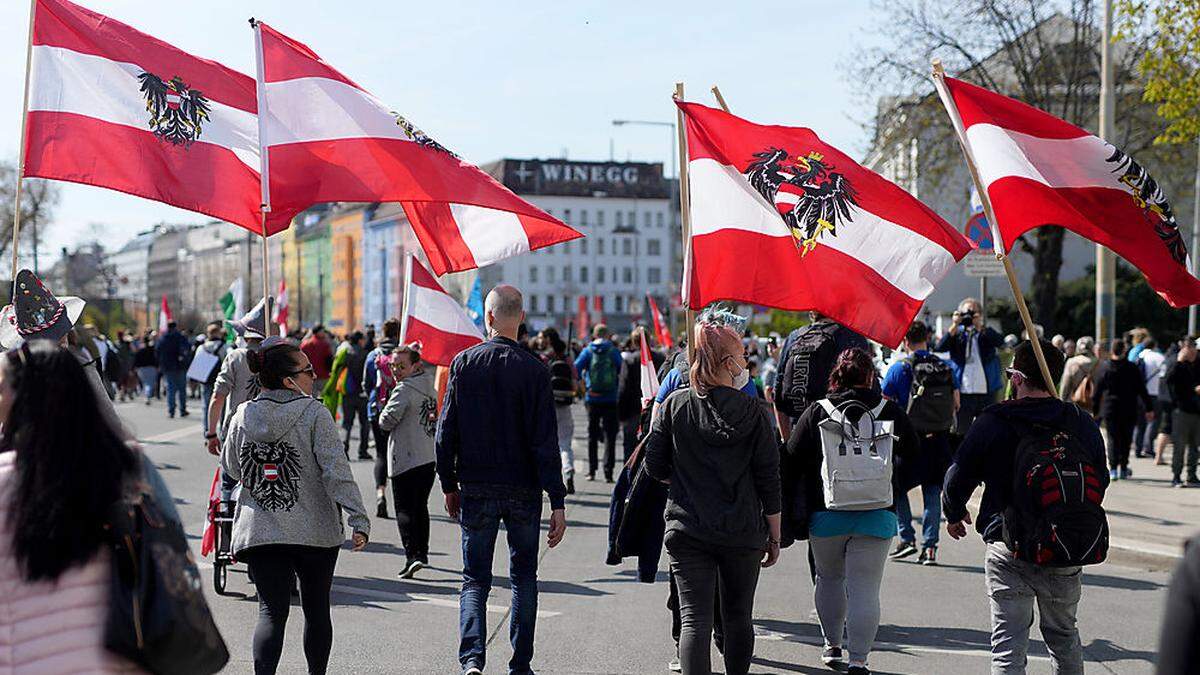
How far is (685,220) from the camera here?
737 cm

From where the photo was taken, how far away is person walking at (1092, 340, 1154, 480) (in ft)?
57.3

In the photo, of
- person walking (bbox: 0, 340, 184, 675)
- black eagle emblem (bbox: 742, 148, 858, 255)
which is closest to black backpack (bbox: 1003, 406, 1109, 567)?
black eagle emblem (bbox: 742, 148, 858, 255)

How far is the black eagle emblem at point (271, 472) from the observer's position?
6.11 meters

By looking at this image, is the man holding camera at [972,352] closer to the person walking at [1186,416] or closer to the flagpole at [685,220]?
the person walking at [1186,416]

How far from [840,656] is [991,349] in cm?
627

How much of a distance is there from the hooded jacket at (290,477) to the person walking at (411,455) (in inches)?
167

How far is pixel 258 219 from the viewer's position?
27.0 feet

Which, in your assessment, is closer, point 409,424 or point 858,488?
point 858,488

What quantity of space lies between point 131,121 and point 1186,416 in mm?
13490

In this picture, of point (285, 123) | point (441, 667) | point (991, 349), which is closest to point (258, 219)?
point (285, 123)

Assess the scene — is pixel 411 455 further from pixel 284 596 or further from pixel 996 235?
pixel 996 235

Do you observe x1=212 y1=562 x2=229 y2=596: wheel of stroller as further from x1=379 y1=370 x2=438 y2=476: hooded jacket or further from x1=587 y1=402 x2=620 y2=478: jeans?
x1=587 y1=402 x2=620 y2=478: jeans

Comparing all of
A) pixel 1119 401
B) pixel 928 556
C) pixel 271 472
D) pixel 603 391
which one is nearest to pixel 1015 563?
pixel 271 472

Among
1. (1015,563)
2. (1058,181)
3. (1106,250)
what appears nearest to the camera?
(1015,563)
